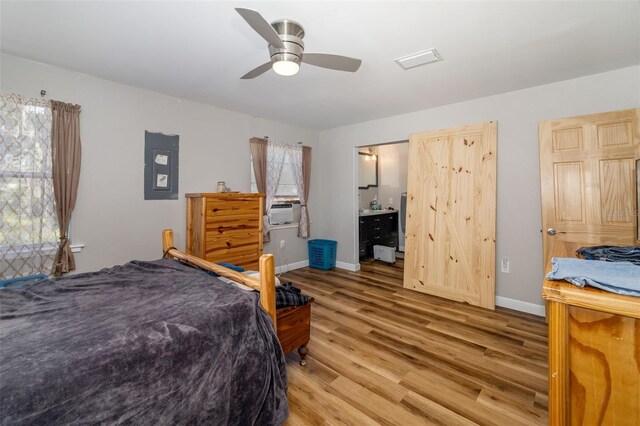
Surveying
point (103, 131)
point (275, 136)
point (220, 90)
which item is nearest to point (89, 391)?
point (103, 131)

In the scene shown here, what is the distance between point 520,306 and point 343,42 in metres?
3.29

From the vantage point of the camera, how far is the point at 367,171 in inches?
241

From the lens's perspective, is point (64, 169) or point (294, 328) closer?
point (294, 328)

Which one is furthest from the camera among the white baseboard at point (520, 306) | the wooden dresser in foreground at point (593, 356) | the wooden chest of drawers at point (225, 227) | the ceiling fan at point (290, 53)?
the wooden chest of drawers at point (225, 227)

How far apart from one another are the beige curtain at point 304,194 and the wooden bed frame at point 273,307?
2507 mm

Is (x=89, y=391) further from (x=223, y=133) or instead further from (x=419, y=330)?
(x=223, y=133)

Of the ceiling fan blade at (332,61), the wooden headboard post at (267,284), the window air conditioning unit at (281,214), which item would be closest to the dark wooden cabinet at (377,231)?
the window air conditioning unit at (281,214)

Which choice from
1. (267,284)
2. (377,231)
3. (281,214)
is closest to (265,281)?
(267,284)

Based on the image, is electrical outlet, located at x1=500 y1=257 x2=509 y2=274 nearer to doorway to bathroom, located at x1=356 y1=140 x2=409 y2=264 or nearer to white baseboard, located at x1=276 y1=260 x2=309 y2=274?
doorway to bathroom, located at x1=356 y1=140 x2=409 y2=264

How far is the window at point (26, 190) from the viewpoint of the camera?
2.26 metres

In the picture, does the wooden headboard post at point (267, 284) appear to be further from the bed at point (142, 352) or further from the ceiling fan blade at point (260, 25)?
the ceiling fan blade at point (260, 25)

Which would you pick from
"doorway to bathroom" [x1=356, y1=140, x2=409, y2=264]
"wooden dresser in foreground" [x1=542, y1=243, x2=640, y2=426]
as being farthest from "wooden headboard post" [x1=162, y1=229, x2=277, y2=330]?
"doorway to bathroom" [x1=356, y1=140, x2=409, y2=264]

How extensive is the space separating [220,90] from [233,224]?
5.04 feet

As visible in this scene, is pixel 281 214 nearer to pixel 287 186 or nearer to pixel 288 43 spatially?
pixel 287 186
